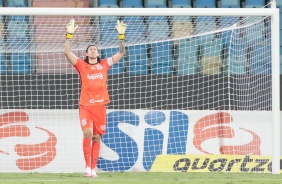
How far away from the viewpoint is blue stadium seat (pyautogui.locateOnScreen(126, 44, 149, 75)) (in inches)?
515

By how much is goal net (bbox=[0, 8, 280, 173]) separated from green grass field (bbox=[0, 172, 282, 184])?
2.43 meters

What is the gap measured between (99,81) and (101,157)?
9.87 ft

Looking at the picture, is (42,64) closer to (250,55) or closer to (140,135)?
(140,135)

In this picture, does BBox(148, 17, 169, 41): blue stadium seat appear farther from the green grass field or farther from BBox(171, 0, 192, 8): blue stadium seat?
the green grass field

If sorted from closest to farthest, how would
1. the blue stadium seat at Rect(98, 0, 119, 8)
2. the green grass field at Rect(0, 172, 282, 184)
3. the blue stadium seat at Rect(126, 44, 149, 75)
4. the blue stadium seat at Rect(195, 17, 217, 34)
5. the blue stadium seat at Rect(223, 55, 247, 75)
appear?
the green grass field at Rect(0, 172, 282, 184)
the blue stadium seat at Rect(195, 17, 217, 34)
the blue stadium seat at Rect(223, 55, 247, 75)
the blue stadium seat at Rect(126, 44, 149, 75)
the blue stadium seat at Rect(98, 0, 119, 8)

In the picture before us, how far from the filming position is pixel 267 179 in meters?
9.28

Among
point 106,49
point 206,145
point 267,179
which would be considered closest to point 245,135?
point 206,145

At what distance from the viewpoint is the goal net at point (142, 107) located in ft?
41.1

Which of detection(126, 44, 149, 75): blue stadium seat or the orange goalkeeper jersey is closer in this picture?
the orange goalkeeper jersey

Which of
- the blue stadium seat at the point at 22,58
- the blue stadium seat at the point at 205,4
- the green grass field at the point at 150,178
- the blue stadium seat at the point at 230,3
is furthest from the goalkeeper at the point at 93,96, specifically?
the blue stadium seat at the point at 230,3

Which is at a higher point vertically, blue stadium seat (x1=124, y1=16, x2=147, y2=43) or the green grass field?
blue stadium seat (x1=124, y1=16, x2=147, y2=43)

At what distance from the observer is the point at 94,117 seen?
32.3ft

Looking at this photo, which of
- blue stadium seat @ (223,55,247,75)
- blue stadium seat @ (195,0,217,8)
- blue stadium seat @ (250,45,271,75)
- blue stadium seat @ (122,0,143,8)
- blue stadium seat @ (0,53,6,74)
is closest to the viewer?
blue stadium seat @ (250,45,271,75)

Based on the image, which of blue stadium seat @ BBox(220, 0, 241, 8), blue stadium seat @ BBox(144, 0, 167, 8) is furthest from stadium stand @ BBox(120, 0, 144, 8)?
blue stadium seat @ BBox(220, 0, 241, 8)
